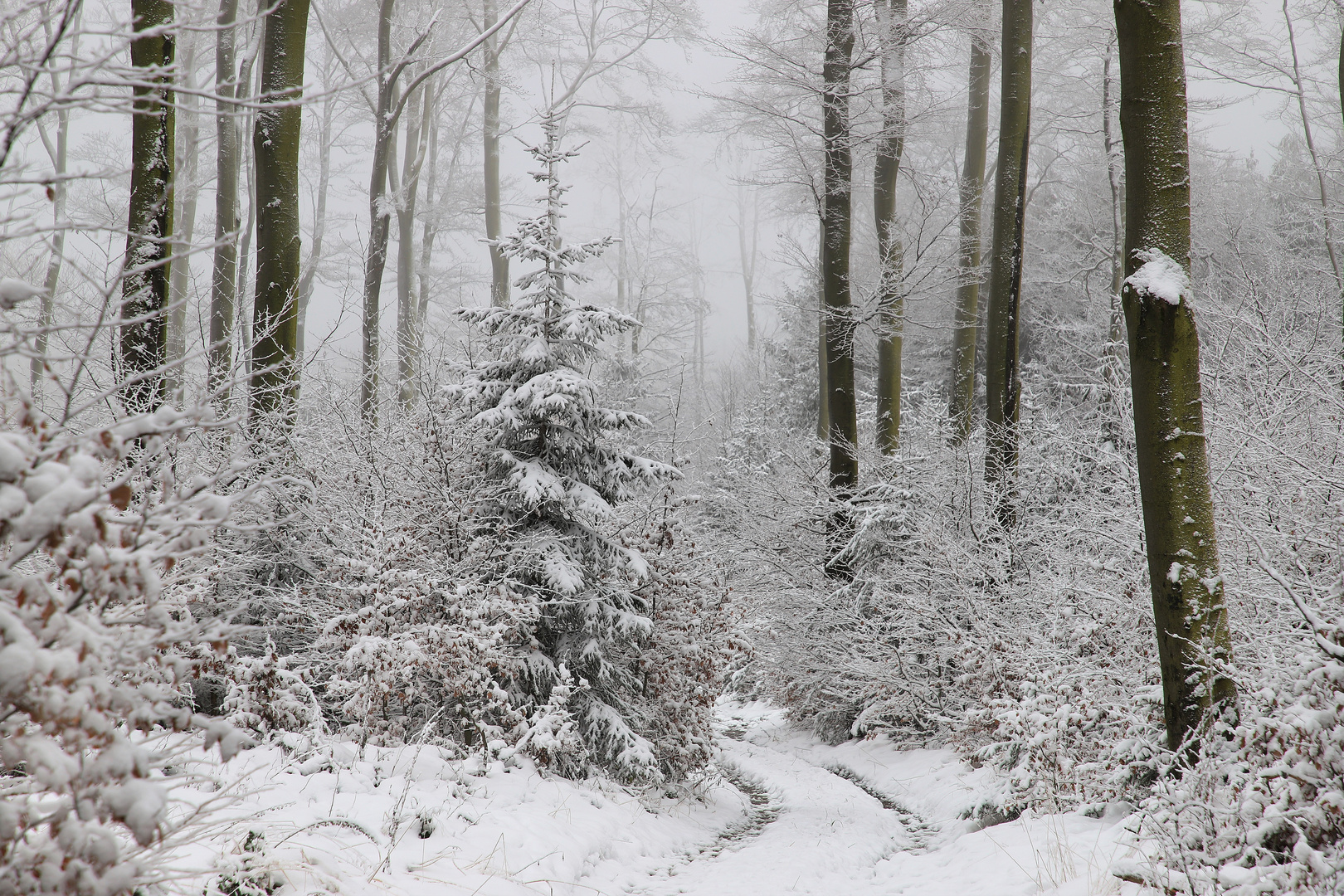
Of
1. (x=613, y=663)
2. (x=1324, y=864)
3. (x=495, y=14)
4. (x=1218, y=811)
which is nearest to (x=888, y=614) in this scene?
(x=613, y=663)

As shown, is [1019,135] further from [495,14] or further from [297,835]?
[297,835]

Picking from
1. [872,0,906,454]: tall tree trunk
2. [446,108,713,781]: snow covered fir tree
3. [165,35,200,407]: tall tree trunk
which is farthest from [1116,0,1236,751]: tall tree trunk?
[165,35,200,407]: tall tree trunk

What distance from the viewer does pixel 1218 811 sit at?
3.35 metres

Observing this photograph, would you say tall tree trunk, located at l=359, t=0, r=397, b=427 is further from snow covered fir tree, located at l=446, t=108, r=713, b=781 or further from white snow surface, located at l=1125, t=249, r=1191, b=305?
white snow surface, located at l=1125, t=249, r=1191, b=305

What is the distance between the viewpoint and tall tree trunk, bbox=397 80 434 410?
13.1 m

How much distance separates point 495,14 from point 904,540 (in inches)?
487

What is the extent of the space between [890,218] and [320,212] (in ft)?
48.6

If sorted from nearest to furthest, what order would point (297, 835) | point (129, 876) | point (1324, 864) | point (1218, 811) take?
1. point (129, 876)
2. point (1324, 864)
3. point (1218, 811)
4. point (297, 835)

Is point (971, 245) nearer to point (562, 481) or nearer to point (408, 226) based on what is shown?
point (562, 481)

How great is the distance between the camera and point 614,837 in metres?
6.16

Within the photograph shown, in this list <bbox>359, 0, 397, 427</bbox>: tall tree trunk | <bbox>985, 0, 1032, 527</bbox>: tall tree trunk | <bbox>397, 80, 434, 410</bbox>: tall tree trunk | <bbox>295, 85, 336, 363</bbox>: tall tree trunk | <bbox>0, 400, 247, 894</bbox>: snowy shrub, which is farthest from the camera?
<bbox>295, 85, 336, 363</bbox>: tall tree trunk

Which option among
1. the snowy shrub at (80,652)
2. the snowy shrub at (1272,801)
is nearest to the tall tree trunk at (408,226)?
the snowy shrub at (80,652)

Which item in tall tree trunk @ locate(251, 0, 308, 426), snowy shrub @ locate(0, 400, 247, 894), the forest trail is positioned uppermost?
tall tree trunk @ locate(251, 0, 308, 426)

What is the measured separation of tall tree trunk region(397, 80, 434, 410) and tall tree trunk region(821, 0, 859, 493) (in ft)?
19.9
